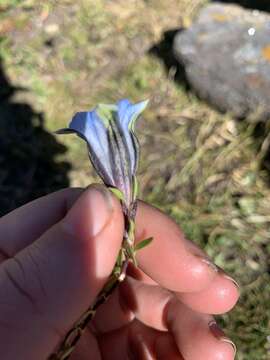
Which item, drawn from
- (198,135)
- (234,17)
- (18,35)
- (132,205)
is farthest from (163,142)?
(132,205)

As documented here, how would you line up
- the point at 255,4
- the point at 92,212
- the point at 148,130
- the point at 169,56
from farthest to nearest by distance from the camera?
the point at 255,4, the point at 169,56, the point at 148,130, the point at 92,212

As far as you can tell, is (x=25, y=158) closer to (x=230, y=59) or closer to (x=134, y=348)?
(x=230, y=59)

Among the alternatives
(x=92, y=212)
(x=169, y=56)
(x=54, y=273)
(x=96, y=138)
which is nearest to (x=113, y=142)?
(x=96, y=138)

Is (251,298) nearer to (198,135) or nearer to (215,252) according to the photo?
(215,252)

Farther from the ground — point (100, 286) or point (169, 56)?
point (100, 286)

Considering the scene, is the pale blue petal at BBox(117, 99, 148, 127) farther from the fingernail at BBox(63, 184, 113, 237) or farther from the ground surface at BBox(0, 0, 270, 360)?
the ground surface at BBox(0, 0, 270, 360)

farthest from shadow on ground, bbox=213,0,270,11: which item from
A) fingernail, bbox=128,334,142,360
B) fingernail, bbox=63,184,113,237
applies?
fingernail, bbox=63,184,113,237
